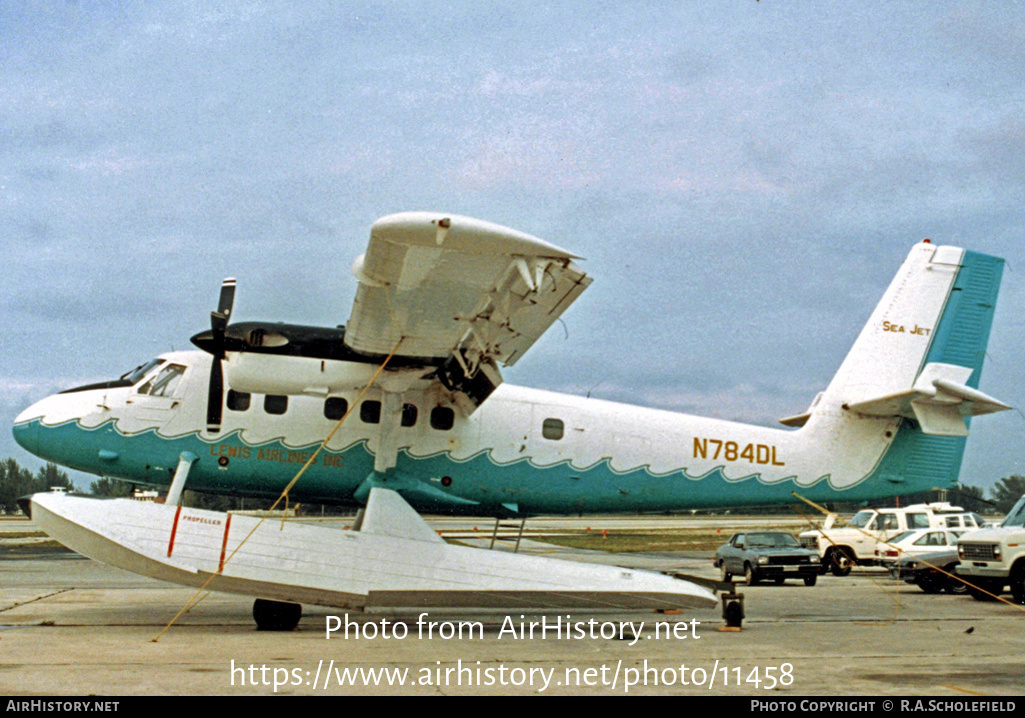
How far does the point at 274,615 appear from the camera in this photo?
1016 cm

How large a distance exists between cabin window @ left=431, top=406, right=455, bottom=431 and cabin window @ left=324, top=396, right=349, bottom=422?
3.94ft

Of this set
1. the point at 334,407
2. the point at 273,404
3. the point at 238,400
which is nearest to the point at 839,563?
the point at 334,407

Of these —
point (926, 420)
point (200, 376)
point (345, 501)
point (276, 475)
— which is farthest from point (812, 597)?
point (200, 376)

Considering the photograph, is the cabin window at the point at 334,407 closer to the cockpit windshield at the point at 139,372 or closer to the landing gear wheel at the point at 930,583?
the cockpit windshield at the point at 139,372

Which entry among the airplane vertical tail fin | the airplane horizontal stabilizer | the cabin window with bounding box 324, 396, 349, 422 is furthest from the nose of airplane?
the airplane horizontal stabilizer

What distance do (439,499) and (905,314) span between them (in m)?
7.82

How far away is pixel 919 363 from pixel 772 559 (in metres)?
6.67

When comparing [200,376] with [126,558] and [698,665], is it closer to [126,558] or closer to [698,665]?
[126,558]

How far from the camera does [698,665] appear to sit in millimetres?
7863

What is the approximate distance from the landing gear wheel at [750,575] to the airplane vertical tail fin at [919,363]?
5.97m

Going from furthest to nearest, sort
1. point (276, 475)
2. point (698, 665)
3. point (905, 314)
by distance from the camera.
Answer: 1. point (905, 314)
2. point (276, 475)
3. point (698, 665)

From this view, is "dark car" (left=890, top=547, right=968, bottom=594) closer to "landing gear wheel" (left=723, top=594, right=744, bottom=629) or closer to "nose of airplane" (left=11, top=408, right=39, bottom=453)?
"landing gear wheel" (left=723, top=594, right=744, bottom=629)

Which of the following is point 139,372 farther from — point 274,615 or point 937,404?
point 937,404

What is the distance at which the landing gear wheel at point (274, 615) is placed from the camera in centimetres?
1014
